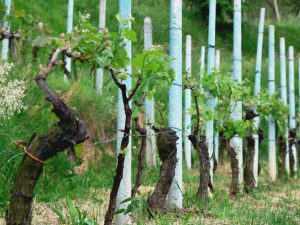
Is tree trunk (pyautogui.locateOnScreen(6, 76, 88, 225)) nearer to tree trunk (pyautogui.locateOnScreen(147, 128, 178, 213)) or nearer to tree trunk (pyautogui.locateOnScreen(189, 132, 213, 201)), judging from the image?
tree trunk (pyautogui.locateOnScreen(147, 128, 178, 213))

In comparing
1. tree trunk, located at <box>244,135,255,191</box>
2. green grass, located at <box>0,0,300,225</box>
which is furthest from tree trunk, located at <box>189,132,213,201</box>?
tree trunk, located at <box>244,135,255,191</box>

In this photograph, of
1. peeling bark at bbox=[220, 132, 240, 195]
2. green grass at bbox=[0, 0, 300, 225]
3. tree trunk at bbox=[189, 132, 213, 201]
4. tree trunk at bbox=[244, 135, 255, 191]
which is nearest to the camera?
green grass at bbox=[0, 0, 300, 225]

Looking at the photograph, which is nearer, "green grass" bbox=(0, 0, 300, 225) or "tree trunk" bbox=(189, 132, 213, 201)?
"green grass" bbox=(0, 0, 300, 225)

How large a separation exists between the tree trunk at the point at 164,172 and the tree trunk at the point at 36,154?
198 cm

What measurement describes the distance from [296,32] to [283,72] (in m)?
10.1

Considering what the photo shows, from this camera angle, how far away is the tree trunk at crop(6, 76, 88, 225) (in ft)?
9.53

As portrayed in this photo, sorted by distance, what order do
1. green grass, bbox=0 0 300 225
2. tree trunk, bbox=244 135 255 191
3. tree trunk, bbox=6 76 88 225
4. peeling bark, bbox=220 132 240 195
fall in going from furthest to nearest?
tree trunk, bbox=244 135 255 191, peeling bark, bbox=220 132 240 195, green grass, bbox=0 0 300 225, tree trunk, bbox=6 76 88 225

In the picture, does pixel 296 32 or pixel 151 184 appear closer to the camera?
pixel 151 184

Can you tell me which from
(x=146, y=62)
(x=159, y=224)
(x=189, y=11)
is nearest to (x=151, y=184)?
(x=159, y=224)

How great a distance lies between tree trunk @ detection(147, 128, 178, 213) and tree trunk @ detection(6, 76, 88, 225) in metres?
1.98

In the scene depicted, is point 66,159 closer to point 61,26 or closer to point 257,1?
point 61,26

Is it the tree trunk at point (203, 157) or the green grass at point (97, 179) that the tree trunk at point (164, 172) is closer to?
the green grass at point (97, 179)

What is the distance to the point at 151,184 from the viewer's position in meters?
6.95

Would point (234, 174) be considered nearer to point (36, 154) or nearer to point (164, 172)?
point (164, 172)
